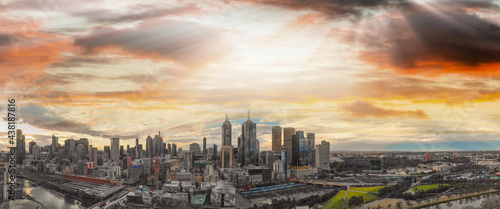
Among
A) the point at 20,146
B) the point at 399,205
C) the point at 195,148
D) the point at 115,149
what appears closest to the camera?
the point at 20,146

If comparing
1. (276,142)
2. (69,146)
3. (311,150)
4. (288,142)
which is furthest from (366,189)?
(69,146)

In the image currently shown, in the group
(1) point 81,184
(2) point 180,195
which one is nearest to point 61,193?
(1) point 81,184

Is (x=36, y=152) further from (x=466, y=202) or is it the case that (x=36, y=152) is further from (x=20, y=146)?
(x=466, y=202)

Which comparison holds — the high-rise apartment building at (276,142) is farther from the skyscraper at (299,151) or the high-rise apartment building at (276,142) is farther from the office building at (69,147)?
the office building at (69,147)

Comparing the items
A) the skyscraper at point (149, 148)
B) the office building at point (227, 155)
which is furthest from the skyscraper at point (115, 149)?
the office building at point (227, 155)

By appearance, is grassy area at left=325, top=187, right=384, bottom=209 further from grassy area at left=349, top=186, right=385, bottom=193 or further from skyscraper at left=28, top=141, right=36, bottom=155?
skyscraper at left=28, top=141, right=36, bottom=155

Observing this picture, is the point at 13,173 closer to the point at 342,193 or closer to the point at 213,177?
the point at 213,177
